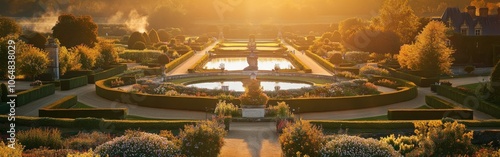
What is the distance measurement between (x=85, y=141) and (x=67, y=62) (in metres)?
27.2

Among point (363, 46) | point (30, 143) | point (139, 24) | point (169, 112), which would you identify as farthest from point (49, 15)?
point (30, 143)

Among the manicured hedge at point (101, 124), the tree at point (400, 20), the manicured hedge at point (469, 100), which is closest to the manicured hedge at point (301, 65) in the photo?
the tree at point (400, 20)

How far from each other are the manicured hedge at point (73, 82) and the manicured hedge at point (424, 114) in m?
22.6

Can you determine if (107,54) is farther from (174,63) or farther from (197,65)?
(197,65)

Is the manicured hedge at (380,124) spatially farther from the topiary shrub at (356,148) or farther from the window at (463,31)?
the window at (463,31)

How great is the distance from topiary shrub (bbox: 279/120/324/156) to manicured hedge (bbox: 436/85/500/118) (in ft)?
49.2

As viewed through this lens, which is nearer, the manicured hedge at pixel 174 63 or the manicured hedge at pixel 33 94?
the manicured hedge at pixel 33 94

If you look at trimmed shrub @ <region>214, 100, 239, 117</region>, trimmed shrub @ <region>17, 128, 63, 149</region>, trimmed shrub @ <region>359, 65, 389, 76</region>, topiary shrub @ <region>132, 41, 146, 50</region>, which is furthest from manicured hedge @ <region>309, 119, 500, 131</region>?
topiary shrub @ <region>132, 41, 146, 50</region>

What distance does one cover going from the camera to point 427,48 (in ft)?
154

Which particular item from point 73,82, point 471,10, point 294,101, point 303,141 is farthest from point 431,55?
point 303,141

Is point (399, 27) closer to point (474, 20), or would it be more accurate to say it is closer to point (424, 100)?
point (474, 20)

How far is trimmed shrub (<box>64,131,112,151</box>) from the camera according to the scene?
20.7 m

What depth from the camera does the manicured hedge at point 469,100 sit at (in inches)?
1180

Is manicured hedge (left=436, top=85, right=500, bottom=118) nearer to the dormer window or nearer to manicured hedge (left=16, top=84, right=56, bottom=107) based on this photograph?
manicured hedge (left=16, top=84, right=56, bottom=107)
